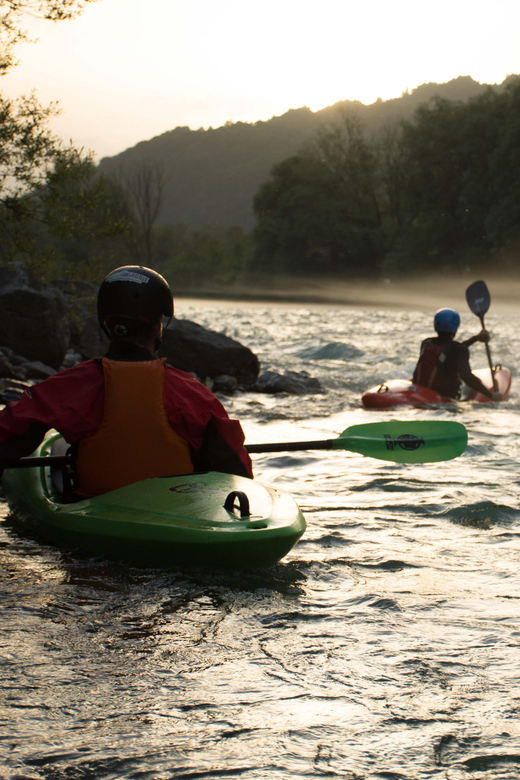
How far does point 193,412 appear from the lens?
→ 3424 mm

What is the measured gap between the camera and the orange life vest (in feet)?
10.8

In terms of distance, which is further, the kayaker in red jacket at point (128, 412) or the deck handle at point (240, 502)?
the kayaker in red jacket at point (128, 412)

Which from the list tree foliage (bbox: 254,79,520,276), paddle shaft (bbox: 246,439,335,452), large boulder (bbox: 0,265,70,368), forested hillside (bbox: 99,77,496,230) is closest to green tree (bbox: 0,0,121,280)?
large boulder (bbox: 0,265,70,368)

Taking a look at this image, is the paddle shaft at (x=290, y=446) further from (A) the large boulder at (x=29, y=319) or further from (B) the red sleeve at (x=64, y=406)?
(A) the large boulder at (x=29, y=319)

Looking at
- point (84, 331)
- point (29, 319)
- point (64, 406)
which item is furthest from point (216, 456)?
point (84, 331)

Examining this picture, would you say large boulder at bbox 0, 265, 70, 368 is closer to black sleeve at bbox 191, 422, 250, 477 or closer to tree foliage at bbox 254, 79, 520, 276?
black sleeve at bbox 191, 422, 250, 477

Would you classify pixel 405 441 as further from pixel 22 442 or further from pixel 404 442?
pixel 22 442

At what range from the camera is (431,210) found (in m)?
41.2

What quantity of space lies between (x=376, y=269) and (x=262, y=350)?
106 ft

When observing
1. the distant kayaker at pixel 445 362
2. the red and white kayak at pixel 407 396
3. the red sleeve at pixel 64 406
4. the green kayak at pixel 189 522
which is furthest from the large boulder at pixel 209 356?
the red sleeve at pixel 64 406

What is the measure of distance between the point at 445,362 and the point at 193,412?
5314 millimetres

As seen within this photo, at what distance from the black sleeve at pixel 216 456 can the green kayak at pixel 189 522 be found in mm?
107

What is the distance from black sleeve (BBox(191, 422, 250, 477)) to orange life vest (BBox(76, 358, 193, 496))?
0.26 feet

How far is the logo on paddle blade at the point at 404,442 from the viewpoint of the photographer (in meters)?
4.39
